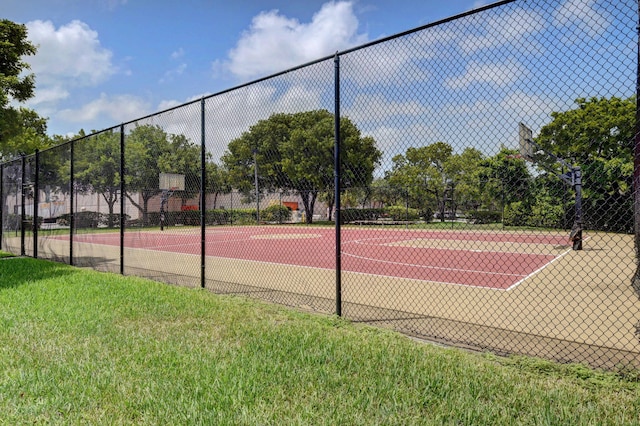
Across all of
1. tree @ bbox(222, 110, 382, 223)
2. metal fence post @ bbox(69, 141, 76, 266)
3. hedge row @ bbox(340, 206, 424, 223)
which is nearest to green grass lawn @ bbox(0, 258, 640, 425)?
tree @ bbox(222, 110, 382, 223)

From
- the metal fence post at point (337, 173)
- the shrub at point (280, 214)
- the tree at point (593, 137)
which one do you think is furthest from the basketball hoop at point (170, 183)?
the tree at point (593, 137)

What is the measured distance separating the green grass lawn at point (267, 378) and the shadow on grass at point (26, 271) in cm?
270

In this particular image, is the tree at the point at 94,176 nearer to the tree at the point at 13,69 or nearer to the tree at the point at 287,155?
the tree at the point at 13,69

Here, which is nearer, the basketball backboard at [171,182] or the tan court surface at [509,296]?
the tan court surface at [509,296]

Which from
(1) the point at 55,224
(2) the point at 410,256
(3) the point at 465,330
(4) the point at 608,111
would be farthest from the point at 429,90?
(1) the point at 55,224

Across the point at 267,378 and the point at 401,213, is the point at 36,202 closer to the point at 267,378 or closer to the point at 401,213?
the point at 267,378

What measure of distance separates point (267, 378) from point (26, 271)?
7.17m

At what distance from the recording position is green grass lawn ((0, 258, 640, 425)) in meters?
2.35

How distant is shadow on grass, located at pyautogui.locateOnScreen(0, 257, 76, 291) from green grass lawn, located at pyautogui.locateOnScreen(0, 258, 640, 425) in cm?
270

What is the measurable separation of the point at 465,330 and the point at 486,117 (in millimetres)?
2077

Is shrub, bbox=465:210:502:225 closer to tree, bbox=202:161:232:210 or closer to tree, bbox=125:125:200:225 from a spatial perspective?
tree, bbox=202:161:232:210

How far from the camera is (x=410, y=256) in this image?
11148 millimetres

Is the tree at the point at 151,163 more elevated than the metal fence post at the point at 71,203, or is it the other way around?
the tree at the point at 151,163

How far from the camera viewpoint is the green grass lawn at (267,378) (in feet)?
7.70
